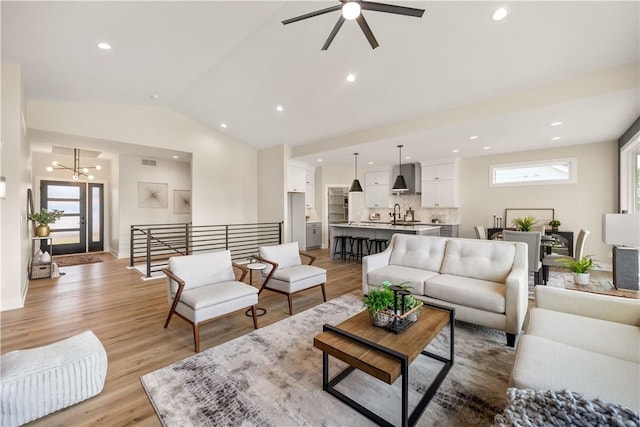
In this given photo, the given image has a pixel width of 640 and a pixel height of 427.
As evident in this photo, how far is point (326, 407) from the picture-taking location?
6.07 ft

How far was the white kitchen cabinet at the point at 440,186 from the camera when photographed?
24.6ft

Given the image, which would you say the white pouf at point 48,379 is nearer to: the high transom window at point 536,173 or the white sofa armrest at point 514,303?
the white sofa armrest at point 514,303

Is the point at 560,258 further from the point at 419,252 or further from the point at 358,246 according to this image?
the point at 358,246

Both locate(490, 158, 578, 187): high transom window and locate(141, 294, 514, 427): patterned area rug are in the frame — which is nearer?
locate(141, 294, 514, 427): patterned area rug

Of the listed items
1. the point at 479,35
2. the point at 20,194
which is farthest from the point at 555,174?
the point at 20,194

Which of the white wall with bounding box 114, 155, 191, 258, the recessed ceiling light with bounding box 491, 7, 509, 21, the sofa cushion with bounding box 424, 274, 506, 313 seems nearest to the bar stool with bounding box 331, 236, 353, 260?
the sofa cushion with bounding box 424, 274, 506, 313

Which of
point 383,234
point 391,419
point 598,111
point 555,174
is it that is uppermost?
point 598,111

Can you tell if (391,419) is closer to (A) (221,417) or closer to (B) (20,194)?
(A) (221,417)

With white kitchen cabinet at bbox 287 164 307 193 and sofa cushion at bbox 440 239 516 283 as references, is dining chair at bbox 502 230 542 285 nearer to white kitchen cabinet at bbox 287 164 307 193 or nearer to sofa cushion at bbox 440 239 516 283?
sofa cushion at bbox 440 239 516 283

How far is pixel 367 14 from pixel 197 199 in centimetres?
552

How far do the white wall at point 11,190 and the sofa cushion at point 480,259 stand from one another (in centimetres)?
568

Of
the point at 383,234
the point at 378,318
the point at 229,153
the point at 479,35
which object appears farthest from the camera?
the point at 229,153

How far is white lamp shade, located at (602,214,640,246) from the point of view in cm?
241

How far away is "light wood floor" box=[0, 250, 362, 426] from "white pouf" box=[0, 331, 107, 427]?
10 cm
